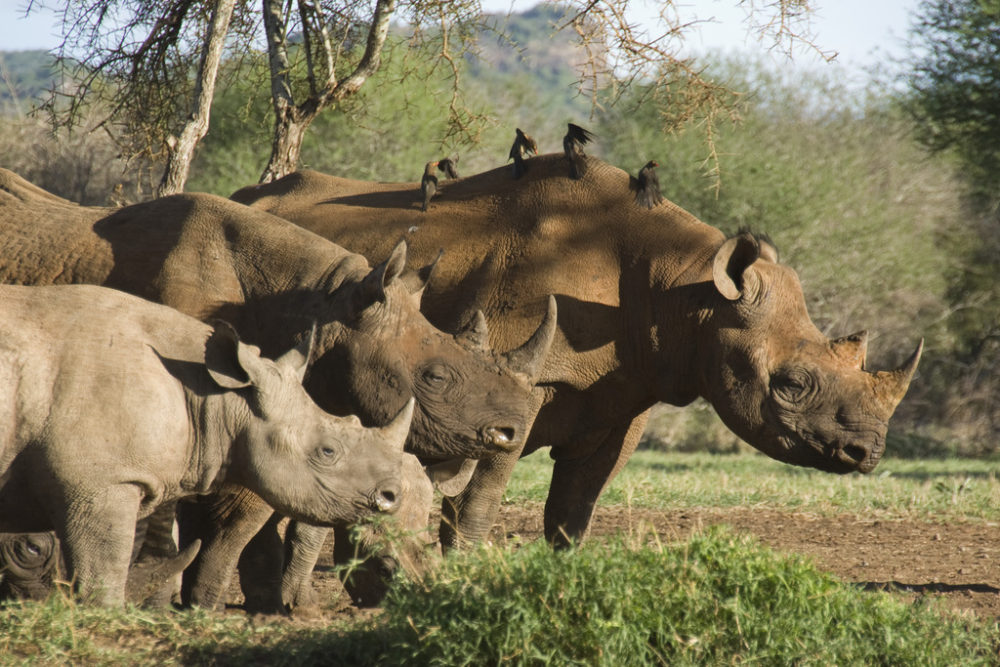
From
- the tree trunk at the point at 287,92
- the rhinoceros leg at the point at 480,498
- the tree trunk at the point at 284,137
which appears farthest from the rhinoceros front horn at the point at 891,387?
the tree trunk at the point at 284,137

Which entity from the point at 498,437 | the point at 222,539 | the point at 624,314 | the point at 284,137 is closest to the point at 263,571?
the point at 222,539

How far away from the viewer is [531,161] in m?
7.60

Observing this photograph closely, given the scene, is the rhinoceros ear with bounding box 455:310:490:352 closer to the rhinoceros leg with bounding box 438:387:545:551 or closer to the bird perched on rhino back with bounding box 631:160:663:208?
the rhinoceros leg with bounding box 438:387:545:551

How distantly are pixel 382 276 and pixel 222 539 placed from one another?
1.37 meters

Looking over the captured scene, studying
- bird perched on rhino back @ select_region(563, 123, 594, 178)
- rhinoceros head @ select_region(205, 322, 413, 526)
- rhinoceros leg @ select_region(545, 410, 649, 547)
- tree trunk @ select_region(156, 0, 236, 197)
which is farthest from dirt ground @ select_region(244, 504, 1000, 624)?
tree trunk @ select_region(156, 0, 236, 197)

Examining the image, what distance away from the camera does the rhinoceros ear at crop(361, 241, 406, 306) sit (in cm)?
588

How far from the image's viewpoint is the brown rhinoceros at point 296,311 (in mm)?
5961

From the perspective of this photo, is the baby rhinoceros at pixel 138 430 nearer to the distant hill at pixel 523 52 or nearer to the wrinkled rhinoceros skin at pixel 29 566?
the wrinkled rhinoceros skin at pixel 29 566

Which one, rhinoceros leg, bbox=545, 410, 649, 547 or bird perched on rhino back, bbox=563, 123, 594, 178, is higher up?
bird perched on rhino back, bbox=563, 123, 594, 178

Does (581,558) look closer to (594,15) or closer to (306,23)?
(594,15)

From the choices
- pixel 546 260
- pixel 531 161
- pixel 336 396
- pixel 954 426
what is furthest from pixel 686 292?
pixel 954 426

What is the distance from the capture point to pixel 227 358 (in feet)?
17.1

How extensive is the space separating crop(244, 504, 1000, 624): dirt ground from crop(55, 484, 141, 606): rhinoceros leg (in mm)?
1254

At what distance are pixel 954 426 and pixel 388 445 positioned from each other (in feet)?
67.8
